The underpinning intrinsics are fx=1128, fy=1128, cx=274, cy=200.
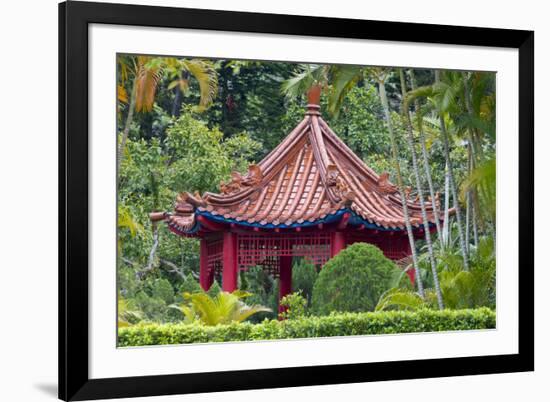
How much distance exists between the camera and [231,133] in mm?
10398

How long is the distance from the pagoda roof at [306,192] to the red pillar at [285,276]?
340 mm

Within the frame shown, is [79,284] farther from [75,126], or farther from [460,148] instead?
[460,148]

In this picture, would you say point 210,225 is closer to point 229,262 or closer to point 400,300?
point 229,262

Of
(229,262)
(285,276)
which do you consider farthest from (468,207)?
(229,262)

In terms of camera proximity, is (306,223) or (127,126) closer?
(127,126)

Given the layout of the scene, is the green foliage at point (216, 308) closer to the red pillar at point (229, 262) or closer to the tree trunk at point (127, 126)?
the red pillar at point (229, 262)

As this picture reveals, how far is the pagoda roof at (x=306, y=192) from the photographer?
10500mm

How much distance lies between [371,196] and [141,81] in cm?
264

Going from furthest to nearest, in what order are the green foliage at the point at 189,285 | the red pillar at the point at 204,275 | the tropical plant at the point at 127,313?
the red pillar at the point at 204,275
the green foliage at the point at 189,285
the tropical plant at the point at 127,313

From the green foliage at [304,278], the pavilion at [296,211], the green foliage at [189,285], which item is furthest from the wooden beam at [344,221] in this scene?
the green foliage at [189,285]

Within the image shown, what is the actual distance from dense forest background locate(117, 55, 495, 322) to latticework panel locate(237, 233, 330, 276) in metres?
0.11

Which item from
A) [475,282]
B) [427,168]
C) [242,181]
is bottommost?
[475,282]

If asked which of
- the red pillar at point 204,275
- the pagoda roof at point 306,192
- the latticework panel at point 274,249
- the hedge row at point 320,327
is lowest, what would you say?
the hedge row at point 320,327

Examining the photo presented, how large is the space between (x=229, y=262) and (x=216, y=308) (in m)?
0.56
